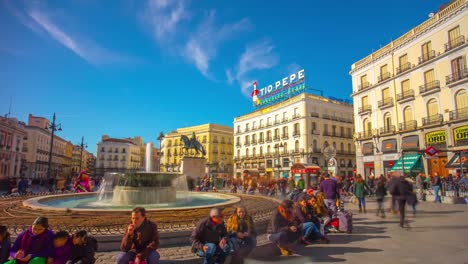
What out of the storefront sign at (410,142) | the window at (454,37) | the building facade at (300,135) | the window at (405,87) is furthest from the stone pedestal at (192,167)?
the window at (454,37)

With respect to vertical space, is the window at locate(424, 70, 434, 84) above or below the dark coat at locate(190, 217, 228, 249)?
above

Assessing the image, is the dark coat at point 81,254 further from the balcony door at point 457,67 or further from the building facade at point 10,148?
the building facade at point 10,148

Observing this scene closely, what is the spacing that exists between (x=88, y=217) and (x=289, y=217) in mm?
4686

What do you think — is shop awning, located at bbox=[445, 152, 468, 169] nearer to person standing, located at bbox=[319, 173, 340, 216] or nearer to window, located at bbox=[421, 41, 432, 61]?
window, located at bbox=[421, 41, 432, 61]

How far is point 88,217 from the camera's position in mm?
6367

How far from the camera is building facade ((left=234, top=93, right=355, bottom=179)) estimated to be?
46.1m

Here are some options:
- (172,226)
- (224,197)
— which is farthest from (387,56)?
(172,226)

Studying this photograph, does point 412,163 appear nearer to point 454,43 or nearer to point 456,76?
point 456,76

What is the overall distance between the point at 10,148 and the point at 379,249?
5620 cm

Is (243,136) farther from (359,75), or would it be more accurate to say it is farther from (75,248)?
(75,248)

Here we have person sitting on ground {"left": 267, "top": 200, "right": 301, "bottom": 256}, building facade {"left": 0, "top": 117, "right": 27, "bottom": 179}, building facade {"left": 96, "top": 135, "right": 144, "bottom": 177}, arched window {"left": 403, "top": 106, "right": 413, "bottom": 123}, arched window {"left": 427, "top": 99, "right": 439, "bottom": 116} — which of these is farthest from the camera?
building facade {"left": 96, "top": 135, "right": 144, "bottom": 177}

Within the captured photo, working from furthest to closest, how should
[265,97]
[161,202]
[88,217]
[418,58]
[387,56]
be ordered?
1. [265,97]
2. [387,56]
3. [418,58]
4. [161,202]
5. [88,217]

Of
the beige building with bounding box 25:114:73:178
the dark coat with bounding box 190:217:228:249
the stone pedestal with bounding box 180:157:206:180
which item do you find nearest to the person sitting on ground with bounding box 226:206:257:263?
the dark coat with bounding box 190:217:228:249

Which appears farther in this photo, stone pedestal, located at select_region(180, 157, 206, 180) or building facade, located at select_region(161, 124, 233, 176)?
building facade, located at select_region(161, 124, 233, 176)
